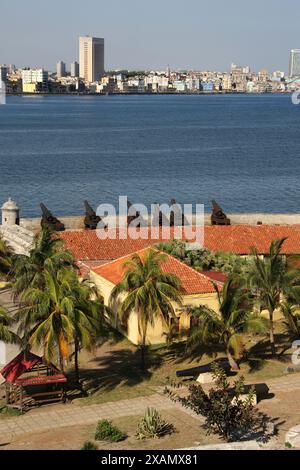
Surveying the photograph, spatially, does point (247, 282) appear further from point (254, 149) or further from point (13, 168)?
point (254, 149)

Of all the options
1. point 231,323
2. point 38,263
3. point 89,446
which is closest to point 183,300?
point 231,323

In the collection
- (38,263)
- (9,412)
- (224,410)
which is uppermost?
(38,263)

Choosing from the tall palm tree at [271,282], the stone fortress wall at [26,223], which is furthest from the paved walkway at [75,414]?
the stone fortress wall at [26,223]

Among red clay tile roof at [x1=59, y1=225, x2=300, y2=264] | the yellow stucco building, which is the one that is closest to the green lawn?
the yellow stucco building

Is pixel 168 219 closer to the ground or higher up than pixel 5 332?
closer to the ground

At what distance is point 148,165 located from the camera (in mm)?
99688

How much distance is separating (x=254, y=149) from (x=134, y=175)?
3649 cm

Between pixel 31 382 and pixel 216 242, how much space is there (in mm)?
16104

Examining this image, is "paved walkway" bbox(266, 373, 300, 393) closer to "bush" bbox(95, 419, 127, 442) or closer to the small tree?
the small tree

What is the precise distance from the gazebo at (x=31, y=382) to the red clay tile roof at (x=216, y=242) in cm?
1170

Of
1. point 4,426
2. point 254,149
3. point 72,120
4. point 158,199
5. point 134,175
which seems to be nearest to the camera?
point 4,426

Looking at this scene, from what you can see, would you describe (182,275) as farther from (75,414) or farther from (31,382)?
(75,414)
